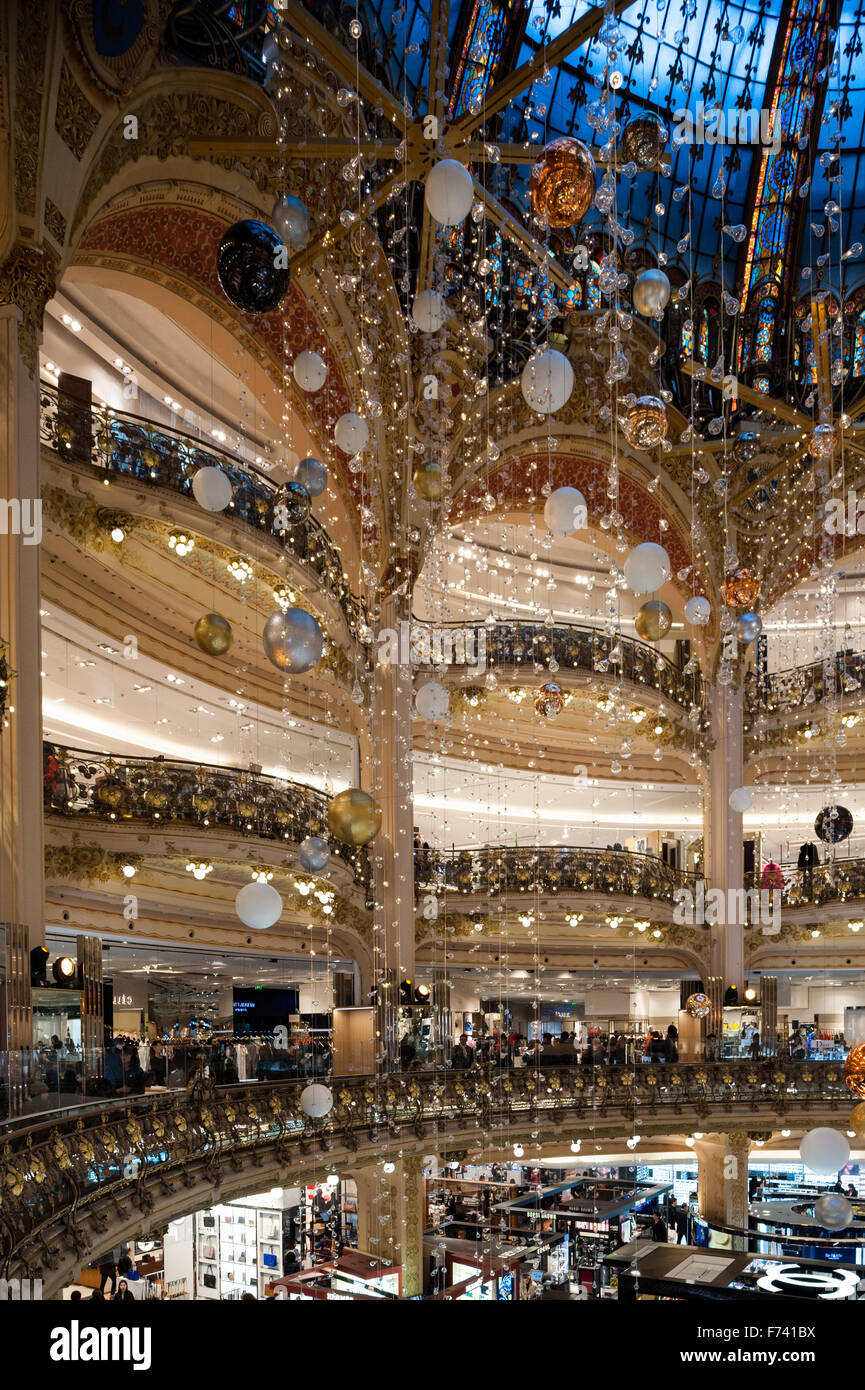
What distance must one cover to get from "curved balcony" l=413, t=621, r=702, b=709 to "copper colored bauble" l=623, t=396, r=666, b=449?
869 cm

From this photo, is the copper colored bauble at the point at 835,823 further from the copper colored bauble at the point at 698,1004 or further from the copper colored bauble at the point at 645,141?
the copper colored bauble at the point at 645,141

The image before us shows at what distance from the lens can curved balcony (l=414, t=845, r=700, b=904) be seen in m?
18.5

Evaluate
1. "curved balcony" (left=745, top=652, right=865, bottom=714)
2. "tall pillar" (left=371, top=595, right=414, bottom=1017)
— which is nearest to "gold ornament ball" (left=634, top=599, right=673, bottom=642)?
"tall pillar" (left=371, top=595, right=414, bottom=1017)

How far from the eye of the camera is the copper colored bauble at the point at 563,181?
645 cm

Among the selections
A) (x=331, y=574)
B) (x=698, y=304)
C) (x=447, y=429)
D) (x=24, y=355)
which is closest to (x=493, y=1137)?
(x=331, y=574)

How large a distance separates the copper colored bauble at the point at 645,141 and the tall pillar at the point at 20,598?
15.4ft

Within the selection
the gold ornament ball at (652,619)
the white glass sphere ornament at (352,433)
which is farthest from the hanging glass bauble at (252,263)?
the gold ornament ball at (652,619)

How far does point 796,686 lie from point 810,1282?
496 inches

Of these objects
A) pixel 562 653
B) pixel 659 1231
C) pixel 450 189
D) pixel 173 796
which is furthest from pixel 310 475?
pixel 659 1231

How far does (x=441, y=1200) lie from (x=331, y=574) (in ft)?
33.5

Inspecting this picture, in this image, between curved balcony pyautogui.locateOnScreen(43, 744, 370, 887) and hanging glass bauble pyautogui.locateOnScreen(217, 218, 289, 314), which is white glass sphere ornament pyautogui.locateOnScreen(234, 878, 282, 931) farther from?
curved balcony pyautogui.locateOnScreen(43, 744, 370, 887)

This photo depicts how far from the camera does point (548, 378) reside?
22.7ft

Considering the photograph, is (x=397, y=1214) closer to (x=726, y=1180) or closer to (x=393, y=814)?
(x=393, y=814)

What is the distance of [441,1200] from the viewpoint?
59.4 feet
